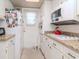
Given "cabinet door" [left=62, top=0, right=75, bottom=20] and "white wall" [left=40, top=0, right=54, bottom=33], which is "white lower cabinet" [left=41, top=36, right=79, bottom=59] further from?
"white wall" [left=40, top=0, right=54, bottom=33]

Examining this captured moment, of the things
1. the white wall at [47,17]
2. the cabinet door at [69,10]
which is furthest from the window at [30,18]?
the cabinet door at [69,10]

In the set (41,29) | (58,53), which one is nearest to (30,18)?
(41,29)

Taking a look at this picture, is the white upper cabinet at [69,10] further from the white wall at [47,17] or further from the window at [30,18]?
the window at [30,18]

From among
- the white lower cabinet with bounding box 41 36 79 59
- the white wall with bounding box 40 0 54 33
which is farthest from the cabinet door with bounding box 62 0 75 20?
the white wall with bounding box 40 0 54 33

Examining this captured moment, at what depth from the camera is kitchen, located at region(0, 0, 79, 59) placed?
6.94 ft

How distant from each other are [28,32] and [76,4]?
4.14 metres

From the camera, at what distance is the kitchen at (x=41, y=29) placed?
2.12m

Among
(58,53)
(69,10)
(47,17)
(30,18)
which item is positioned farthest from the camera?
(30,18)

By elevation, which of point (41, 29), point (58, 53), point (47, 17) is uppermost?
point (47, 17)

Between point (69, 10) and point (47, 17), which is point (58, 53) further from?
point (47, 17)

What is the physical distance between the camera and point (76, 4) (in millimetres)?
2264

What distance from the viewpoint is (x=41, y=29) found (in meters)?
5.35

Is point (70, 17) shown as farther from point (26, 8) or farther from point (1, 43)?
point (26, 8)

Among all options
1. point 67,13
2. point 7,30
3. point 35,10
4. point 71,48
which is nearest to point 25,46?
point 35,10
